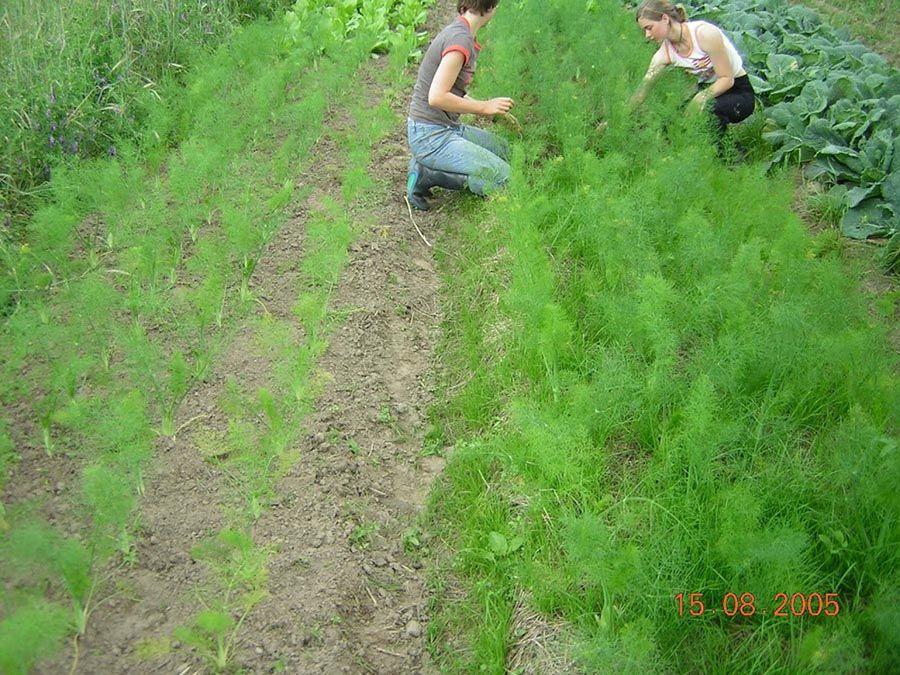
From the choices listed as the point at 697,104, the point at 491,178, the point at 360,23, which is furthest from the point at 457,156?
the point at 360,23

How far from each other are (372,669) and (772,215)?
318 cm

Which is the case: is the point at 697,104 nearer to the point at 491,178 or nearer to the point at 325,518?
the point at 491,178

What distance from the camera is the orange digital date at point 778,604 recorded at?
241 centimetres

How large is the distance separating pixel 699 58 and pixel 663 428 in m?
3.73

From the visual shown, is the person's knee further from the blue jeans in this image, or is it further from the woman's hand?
the woman's hand

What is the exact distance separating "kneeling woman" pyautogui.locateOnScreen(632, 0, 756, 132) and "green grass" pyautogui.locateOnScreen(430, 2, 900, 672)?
1.00 meters

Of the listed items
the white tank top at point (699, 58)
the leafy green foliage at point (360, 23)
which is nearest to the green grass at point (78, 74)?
the leafy green foliage at point (360, 23)

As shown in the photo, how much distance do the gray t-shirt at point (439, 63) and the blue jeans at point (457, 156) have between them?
7 centimetres

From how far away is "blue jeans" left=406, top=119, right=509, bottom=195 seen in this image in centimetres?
498

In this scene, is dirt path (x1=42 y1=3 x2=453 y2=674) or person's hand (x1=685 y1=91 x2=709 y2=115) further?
person's hand (x1=685 y1=91 x2=709 y2=115)

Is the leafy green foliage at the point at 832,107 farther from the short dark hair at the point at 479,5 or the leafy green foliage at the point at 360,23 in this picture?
the leafy green foliage at the point at 360,23

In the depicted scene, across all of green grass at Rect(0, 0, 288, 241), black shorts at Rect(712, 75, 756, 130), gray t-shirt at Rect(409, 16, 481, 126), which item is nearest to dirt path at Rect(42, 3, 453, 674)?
gray t-shirt at Rect(409, 16, 481, 126)

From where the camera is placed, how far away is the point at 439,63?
16.5 feet

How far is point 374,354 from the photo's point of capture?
403cm
